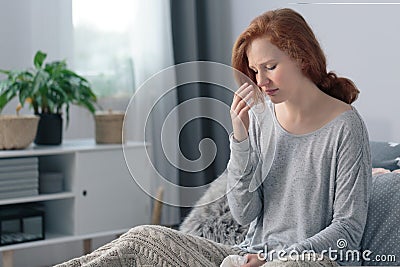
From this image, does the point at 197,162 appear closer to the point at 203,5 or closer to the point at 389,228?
the point at 389,228

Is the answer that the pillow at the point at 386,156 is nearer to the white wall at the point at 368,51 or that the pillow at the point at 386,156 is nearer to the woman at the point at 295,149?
the white wall at the point at 368,51

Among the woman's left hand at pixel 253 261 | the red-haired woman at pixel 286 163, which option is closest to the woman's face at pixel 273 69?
the red-haired woman at pixel 286 163

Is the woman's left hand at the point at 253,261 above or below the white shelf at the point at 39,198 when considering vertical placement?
below

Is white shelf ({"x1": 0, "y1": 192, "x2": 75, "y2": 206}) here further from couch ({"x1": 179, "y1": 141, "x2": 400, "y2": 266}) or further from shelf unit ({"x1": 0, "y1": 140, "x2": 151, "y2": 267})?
couch ({"x1": 179, "y1": 141, "x2": 400, "y2": 266})

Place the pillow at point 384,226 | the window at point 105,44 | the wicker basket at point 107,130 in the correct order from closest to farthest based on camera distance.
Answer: the pillow at point 384,226 → the wicker basket at point 107,130 → the window at point 105,44

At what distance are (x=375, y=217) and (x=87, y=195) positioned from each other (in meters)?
1.53

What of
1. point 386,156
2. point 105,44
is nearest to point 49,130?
point 105,44

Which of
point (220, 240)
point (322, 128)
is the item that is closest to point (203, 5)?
point (220, 240)

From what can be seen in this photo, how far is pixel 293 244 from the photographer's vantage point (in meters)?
1.63

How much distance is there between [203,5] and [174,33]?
192mm

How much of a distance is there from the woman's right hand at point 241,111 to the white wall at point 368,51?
81 cm

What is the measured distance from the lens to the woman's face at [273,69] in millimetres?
1602

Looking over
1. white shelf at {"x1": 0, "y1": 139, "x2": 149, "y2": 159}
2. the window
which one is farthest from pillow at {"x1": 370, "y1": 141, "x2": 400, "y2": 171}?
the window

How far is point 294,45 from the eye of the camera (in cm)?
160
